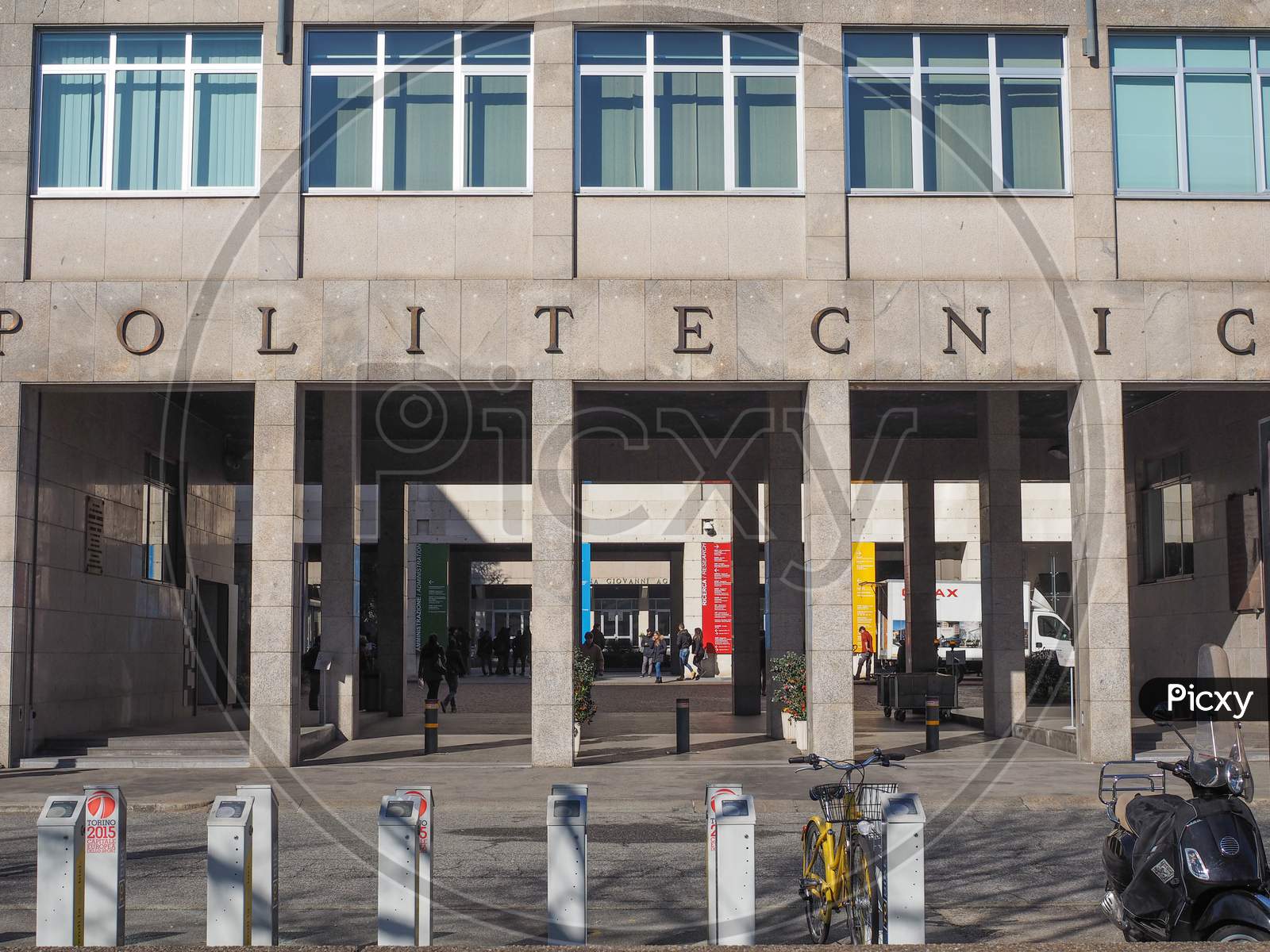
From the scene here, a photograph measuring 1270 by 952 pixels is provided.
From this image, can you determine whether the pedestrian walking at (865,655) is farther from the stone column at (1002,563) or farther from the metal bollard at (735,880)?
the metal bollard at (735,880)

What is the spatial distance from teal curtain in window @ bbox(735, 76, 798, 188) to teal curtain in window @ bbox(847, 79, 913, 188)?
2.76 ft

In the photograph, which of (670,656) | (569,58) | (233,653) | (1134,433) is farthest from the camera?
(670,656)

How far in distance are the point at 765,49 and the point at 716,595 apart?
3572 centimetres

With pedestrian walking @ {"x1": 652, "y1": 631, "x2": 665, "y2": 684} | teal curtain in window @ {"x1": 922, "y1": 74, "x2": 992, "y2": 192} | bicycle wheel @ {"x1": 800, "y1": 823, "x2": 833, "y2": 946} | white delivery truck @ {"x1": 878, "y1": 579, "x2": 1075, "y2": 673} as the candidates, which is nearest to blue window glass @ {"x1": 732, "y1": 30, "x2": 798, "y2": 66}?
teal curtain in window @ {"x1": 922, "y1": 74, "x2": 992, "y2": 192}

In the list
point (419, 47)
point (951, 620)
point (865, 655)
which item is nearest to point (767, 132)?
point (419, 47)

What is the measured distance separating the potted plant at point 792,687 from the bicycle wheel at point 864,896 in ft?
44.1

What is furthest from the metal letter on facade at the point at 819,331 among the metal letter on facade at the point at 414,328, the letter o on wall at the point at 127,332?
the letter o on wall at the point at 127,332

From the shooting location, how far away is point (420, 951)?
A: 20.2ft

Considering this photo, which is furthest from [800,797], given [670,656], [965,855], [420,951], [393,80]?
[670,656]

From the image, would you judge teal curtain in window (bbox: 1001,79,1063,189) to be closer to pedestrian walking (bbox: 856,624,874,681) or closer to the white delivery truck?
the white delivery truck

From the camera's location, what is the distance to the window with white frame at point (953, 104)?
20344 millimetres

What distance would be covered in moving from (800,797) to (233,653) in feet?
63.0

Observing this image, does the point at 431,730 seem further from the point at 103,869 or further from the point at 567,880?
Result: the point at 567,880

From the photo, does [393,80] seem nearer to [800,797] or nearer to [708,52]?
[708,52]
